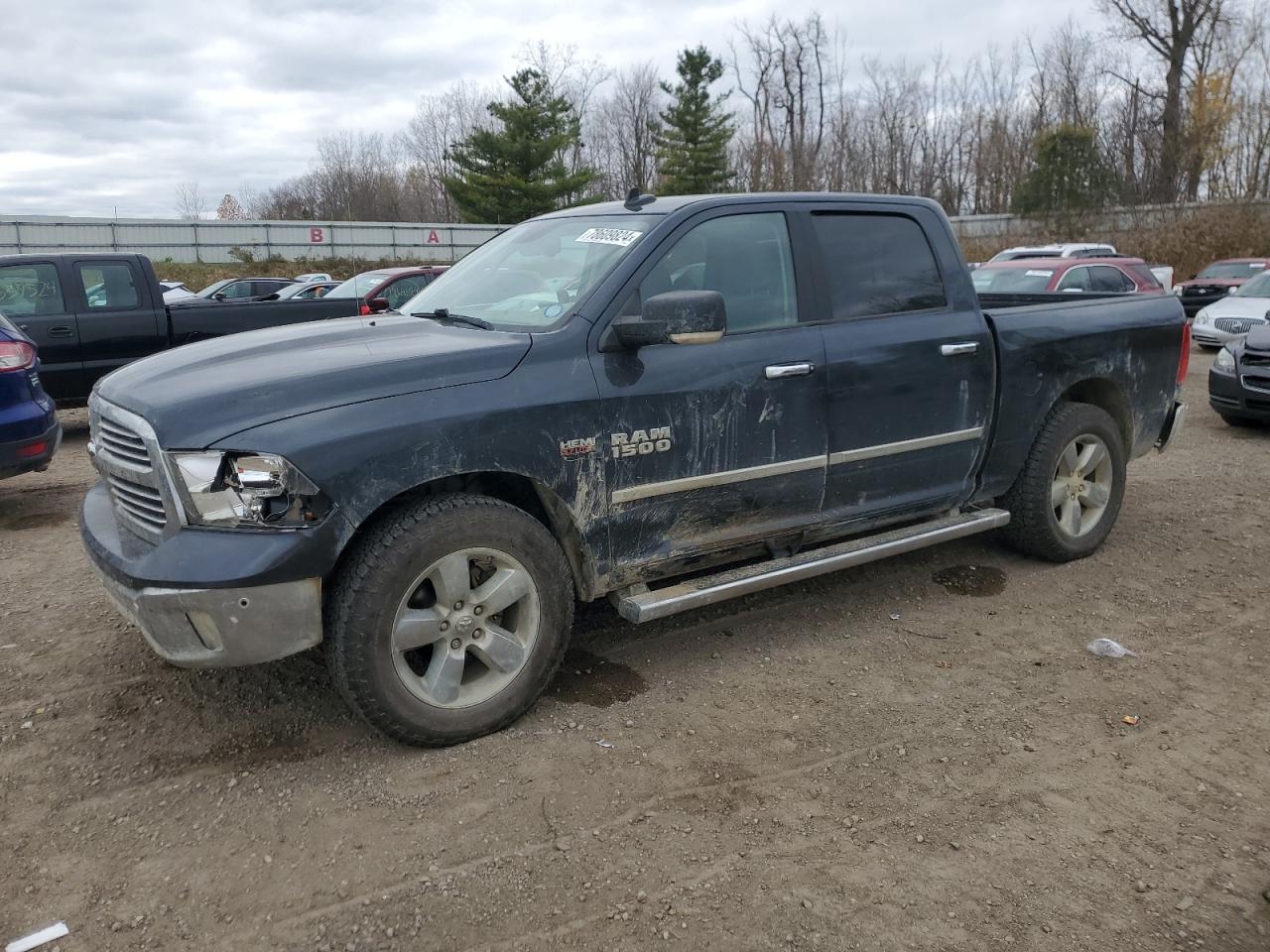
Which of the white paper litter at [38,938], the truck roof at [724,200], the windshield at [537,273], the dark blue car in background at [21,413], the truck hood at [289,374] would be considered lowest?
the white paper litter at [38,938]

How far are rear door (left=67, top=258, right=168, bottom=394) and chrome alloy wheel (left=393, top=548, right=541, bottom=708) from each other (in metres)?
7.60

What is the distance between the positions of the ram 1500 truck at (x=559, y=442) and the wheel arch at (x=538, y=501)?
14 millimetres

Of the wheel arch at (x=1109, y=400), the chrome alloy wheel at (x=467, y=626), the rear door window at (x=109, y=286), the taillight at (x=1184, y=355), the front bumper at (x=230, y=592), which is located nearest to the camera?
the front bumper at (x=230, y=592)

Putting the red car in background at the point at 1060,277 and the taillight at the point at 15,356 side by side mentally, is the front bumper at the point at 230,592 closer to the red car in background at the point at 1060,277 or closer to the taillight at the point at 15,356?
the taillight at the point at 15,356

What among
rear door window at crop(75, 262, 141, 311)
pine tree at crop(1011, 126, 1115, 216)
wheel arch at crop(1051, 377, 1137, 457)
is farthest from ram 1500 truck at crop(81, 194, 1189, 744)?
pine tree at crop(1011, 126, 1115, 216)

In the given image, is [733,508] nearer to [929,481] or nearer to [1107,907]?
[929,481]

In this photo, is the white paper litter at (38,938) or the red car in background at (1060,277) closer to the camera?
the white paper litter at (38,938)

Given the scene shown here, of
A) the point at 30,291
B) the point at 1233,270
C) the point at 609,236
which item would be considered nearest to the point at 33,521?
the point at 30,291

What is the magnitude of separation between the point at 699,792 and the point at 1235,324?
1451cm

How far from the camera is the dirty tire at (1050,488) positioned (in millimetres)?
5035

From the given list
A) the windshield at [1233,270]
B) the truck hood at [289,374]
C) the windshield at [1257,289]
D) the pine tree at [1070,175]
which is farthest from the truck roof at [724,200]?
the pine tree at [1070,175]

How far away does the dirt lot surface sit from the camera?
2545mm

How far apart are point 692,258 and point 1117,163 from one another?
42316 mm

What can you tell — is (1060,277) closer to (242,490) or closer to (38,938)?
(242,490)
